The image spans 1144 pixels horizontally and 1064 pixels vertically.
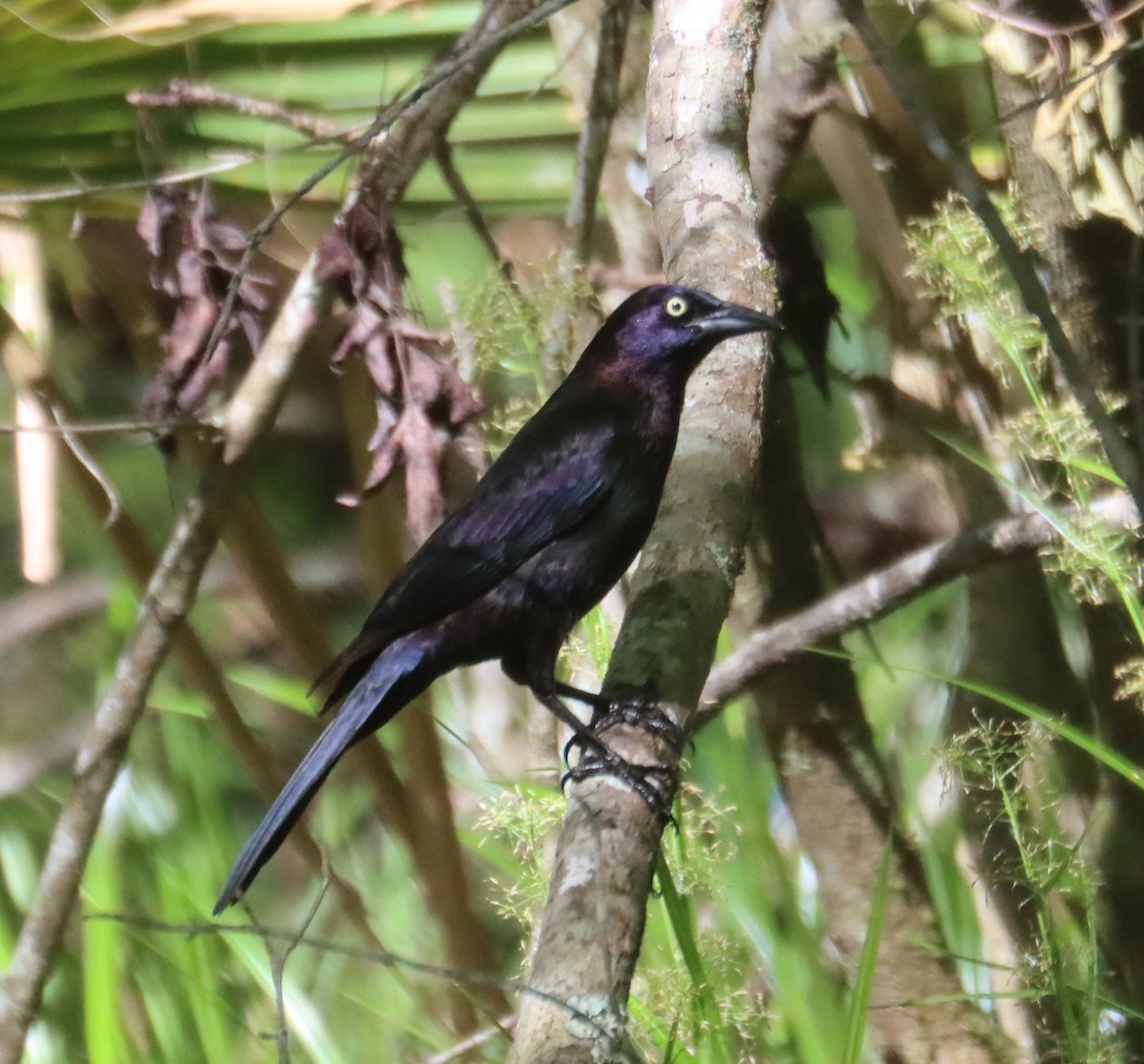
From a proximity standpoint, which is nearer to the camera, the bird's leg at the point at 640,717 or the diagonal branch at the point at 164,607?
the bird's leg at the point at 640,717

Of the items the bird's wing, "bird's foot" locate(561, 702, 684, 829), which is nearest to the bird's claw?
"bird's foot" locate(561, 702, 684, 829)

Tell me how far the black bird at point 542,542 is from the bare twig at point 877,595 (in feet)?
1.67

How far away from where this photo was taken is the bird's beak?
7.52 feet

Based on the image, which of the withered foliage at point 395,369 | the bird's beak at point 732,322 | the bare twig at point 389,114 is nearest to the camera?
the bare twig at point 389,114

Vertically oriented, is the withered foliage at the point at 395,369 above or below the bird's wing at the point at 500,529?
above

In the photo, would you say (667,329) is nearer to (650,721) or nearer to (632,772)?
(650,721)

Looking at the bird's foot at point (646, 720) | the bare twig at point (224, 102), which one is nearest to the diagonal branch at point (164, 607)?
the bare twig at point (224, 102)

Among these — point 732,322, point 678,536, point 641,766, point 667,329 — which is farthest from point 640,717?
point 667,329

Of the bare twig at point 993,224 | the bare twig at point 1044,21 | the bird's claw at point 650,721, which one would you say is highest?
the bare twig at point 1044,21

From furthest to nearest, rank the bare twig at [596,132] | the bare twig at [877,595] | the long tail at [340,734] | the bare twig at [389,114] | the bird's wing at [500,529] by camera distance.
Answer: the bare twig at [596,132]
the bare twig at [877,595]
the bird's wing at [500,529]
the long tail at [340,734]
the bare twig at [389,114]

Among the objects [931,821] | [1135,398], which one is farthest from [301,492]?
[1135,398]

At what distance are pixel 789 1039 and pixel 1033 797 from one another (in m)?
0.78

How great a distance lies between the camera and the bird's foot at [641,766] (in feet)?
5.40

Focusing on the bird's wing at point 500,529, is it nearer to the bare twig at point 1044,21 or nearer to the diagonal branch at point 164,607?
the diagonal branch at point 164,607
